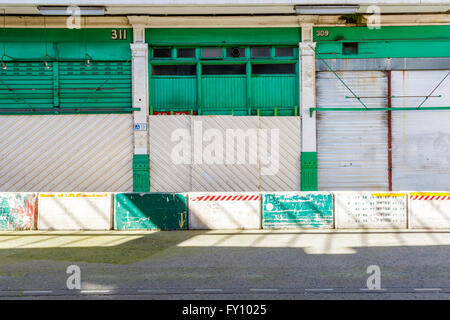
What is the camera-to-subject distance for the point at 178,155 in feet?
53.8

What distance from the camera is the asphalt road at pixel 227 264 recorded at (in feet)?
20.3

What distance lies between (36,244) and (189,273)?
182 inches

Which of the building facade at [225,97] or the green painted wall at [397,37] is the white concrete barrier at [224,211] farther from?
the green painted wall at [397,37]

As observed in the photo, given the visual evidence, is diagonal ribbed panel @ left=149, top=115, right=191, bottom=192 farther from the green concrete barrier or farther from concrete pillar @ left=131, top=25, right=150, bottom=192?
the green concrete barrier

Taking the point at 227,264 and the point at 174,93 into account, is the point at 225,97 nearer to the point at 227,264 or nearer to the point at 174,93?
the point at 174,93

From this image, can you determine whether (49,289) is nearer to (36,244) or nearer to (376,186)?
(36,244)

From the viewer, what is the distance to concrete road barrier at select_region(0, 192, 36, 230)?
11859 millimetres

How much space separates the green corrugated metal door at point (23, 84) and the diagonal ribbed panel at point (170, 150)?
4327 millimetres

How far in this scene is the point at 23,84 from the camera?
16578 millimetres

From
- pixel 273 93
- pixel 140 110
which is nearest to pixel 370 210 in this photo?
pixel 273 93

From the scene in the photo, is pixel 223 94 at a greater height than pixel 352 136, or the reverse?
pixel 223 94

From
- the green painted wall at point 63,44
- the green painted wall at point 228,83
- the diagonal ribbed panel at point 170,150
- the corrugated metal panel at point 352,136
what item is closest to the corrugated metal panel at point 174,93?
the green painted wall at point 228,83

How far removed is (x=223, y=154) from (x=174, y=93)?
3086 mm

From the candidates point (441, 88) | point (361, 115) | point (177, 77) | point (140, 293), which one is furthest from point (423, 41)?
point (140, 293)
